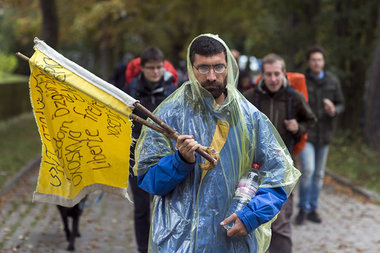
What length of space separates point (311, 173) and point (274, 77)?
107 inches

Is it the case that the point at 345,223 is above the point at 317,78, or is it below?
below

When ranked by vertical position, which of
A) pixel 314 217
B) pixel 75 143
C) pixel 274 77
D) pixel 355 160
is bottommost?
pixel 314 217

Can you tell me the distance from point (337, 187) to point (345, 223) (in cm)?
302

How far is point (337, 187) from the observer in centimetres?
1134

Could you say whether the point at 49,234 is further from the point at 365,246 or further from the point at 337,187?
the point at 337,187

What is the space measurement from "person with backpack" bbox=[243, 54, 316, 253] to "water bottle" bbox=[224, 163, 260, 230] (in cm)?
225

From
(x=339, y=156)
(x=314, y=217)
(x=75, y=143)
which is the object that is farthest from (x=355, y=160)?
(x=75, y=143)

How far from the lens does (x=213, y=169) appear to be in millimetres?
3186

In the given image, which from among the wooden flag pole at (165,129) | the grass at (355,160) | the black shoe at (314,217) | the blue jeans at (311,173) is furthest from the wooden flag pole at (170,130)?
the grass at (355,160)

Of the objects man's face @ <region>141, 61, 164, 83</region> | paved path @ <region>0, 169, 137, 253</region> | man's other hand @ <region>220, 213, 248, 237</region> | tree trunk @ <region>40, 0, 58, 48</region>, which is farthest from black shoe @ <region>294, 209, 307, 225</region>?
tree trunk @ <region>40, 0, 58, 48</region>

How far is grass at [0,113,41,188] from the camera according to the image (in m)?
11.7

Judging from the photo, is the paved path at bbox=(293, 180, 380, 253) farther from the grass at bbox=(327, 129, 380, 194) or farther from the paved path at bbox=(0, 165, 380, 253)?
the grass at bbox=(327, 129, 380, 194)

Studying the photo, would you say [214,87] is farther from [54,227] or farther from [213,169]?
[54,227]

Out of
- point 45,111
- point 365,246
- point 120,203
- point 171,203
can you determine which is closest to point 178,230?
point 171,203
